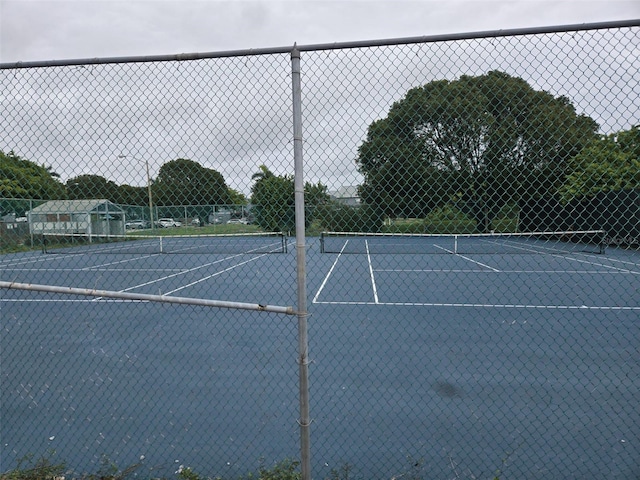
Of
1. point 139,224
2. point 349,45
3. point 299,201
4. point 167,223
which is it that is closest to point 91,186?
point 299,201

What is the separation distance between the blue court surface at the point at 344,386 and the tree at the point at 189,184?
2095mm

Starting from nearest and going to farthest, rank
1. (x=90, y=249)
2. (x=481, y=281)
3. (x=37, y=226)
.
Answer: (x=481, y=281) < (x=37, y=226) < (x=90, y=249)

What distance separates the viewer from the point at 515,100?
3521 mm

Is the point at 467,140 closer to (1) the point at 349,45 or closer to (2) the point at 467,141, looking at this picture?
(2) the point at 467,141

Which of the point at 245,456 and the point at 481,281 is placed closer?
the point at 245,456

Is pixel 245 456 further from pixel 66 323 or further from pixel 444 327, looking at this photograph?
pixel 66 323

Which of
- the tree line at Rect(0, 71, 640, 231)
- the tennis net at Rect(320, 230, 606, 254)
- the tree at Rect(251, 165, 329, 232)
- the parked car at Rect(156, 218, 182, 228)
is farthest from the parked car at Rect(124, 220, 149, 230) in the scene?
the tennis net at Rect(320, 230, 606, 254)

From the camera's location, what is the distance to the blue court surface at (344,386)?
3.82 m

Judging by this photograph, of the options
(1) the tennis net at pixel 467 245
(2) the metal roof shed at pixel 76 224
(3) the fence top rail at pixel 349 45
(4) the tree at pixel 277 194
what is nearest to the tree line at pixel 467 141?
(4) the tree at pixel 277 194

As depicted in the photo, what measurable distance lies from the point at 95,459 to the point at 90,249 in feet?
55.7

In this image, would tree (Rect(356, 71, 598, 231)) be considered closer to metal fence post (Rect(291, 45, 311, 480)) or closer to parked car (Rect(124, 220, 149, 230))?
metal fence post (Rect(291, 45, 311, 480))

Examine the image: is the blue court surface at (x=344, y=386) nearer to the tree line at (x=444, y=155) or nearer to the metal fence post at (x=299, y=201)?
the metal fence post at (x=299, y=201)

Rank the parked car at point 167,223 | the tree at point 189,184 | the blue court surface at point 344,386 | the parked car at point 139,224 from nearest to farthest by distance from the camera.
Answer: the tree at point 189,184 < the blue court surface at point 344,386 < the parked car at point 167,223 < the parked car at point 139,224

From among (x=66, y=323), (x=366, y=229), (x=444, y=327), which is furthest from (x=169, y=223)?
(x=444, y=327)
